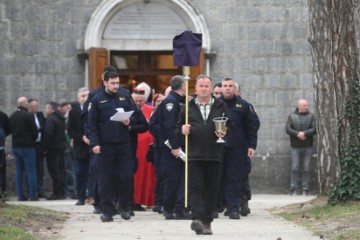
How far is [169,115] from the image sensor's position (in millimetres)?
16406

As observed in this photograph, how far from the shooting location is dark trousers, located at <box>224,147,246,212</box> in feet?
53.6

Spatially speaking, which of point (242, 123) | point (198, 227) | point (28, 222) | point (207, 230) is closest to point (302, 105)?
point (242, 123)

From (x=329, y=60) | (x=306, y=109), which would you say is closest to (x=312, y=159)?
(x=306, y=109)

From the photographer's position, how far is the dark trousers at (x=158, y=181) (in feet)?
58.1

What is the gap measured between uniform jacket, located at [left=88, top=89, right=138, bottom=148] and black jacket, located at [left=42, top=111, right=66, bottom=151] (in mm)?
6383

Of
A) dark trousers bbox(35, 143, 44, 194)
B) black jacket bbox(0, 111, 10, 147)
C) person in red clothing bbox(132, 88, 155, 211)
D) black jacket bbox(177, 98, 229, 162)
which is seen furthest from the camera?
dark trousers bbox(35, 143, 44, 194)

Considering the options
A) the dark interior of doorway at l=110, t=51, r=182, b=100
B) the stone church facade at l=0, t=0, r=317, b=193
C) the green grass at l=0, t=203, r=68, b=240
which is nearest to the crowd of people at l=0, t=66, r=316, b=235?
the green grass at l=0, t=203, r=68, b=240

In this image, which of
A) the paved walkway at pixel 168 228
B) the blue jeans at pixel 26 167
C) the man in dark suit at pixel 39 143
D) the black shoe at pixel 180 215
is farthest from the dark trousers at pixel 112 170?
the man in dark suit at pixel 39 143

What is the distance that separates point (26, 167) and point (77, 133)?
6.57 feet

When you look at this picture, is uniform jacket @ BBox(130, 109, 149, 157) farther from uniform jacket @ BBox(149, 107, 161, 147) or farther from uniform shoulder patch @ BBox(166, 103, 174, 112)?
uniform shoulder patch @ BBox(166, 103, 174, 112)

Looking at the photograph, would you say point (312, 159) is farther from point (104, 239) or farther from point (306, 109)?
point (104, 239)

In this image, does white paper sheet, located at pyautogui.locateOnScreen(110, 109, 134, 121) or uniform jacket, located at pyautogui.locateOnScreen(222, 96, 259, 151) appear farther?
uniform jacket, located at pyautogui.locateOnScreen(222, 96, 259, 151)

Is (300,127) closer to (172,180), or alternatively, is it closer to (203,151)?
(172,180)

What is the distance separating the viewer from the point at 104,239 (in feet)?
42.8
